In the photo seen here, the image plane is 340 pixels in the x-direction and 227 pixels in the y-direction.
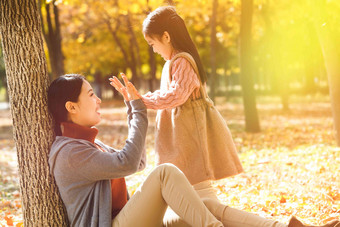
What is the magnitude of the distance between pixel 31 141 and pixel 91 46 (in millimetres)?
27427

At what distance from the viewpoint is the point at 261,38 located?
2600 centimetres

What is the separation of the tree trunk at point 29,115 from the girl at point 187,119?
972 millimetres

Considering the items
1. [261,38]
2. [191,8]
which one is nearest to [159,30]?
[191,8]

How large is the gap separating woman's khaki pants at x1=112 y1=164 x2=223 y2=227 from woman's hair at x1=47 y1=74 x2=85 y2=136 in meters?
0.79

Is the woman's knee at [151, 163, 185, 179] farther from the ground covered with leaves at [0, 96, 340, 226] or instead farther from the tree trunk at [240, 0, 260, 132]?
the tree trunk at [240, 0, 260, 132]

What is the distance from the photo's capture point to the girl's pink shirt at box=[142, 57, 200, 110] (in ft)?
11.7

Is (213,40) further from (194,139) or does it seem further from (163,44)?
(194,139)

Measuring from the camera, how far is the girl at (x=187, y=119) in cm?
380

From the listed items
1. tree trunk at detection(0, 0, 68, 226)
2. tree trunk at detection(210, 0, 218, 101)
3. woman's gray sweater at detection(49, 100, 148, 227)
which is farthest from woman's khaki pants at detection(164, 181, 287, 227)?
tree trunk at detection(210, 0, 218, 101)

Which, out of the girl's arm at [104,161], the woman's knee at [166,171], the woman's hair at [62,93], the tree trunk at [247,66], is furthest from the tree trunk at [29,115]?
the tree trunk at [247,66]

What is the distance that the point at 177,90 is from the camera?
12.0 ft

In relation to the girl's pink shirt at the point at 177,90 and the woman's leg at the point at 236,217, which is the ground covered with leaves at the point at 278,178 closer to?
the woman's leg at the point at 236,217

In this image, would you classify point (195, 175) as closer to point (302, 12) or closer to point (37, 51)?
point (37, 51)

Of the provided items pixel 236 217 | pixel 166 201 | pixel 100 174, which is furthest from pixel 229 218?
pixel 100 174
